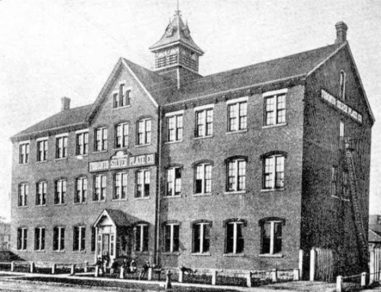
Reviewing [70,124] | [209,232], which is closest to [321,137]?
[209,232]

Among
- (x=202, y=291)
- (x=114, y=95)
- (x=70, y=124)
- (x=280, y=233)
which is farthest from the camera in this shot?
(x=70, y=124)

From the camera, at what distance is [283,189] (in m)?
26.0

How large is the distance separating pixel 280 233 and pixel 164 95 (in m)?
12.2

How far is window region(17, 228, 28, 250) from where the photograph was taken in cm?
3994

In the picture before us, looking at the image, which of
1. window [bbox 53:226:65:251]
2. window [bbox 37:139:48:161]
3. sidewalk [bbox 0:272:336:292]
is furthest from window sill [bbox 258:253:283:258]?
window [bbox 37:139:48:161]

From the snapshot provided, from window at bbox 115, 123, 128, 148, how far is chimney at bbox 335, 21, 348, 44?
1388 cm

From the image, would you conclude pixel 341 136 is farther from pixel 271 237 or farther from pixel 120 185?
pixel 120 185

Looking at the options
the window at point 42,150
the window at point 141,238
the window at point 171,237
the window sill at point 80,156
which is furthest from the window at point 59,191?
the window at point 171,237

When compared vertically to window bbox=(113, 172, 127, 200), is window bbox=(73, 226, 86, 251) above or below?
below

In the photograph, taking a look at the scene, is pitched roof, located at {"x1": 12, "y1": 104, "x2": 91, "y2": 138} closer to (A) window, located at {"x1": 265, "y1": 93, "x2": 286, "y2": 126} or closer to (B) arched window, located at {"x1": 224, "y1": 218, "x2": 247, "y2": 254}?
(B) arched window, located at {"x1": 224, "y1": 218, "x2": 247, "y2": 254}

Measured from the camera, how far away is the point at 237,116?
92.9ft

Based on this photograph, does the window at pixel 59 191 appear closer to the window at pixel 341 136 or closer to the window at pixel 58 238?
the window at pixel 58 238

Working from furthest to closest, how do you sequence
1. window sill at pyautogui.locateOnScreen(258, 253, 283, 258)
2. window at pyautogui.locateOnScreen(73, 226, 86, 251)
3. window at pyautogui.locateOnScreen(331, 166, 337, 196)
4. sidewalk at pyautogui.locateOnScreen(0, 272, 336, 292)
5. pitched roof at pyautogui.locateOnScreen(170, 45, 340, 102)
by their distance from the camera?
window at pyautogui.locateOnScreen(73, 226, 86, 251) < window at pyautogui.locateOnScreen(331, 166, 337, 196) < pitched roof at pyautogui.locateOnScreen(170, 45, 340, 102) < window sill at pyautogui.locateOnScreen(258, 253, 283, 258) < sidewalk at pyautogui.locateOnScreen(0, 272, 336, 292)

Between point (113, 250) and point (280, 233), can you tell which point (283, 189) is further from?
point (113, 250)
